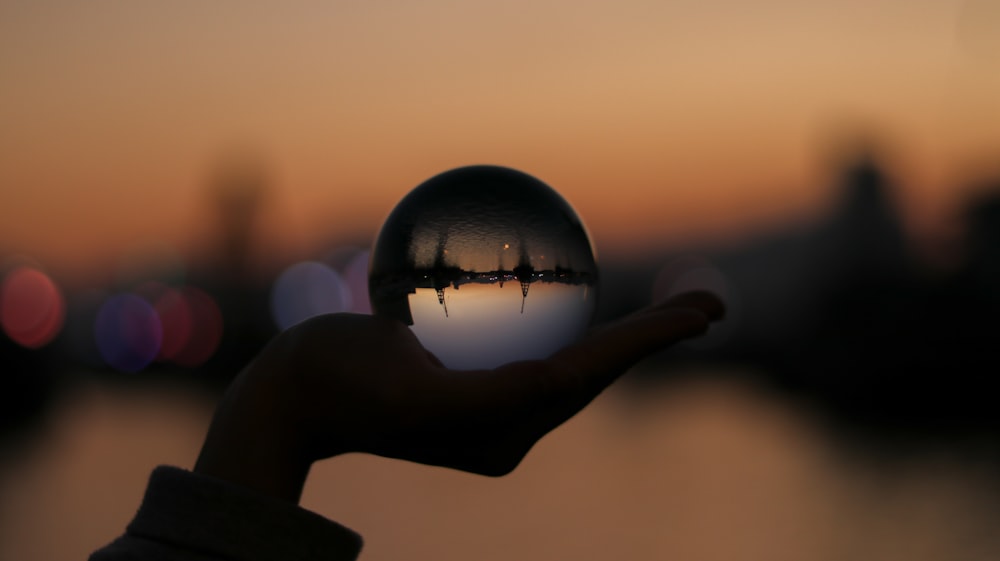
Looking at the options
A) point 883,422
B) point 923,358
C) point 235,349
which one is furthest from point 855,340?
point 235,349

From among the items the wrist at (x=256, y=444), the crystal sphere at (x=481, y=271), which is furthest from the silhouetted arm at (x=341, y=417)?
the crystal sphere at (x=481, y=271)

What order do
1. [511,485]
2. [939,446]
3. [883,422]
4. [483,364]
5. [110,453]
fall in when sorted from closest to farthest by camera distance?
[483,364] < [511,485] < [110,453] < [939,446] < [883,422]

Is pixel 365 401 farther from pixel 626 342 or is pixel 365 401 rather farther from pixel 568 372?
pixel 626 342

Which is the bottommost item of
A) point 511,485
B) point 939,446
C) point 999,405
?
point 999,405

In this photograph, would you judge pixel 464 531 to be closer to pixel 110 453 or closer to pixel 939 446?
pixel 110 453

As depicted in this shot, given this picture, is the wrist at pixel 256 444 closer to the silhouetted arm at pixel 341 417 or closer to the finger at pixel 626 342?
the silhouetted arm at pixel 341 417

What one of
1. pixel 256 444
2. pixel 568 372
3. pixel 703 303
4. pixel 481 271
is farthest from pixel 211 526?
pixel 703 303

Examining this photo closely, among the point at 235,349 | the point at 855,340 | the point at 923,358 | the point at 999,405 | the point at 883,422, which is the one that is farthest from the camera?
the point at 855,340
